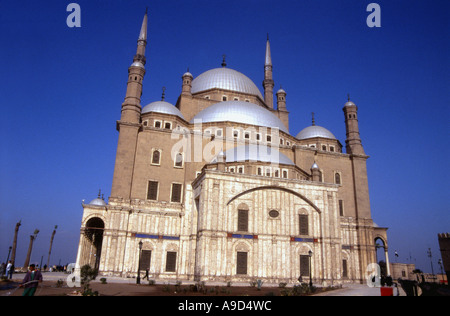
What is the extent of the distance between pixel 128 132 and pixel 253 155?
439 inches

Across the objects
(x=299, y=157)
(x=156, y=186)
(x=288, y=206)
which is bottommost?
(x=288, y=206)

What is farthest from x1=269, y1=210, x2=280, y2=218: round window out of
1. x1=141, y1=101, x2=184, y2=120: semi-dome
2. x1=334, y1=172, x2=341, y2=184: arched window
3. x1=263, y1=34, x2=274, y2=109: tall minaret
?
x1=263, y1=34, x2=274, y2=109: tall minaret

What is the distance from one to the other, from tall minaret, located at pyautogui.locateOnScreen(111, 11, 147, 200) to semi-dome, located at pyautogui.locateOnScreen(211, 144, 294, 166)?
7.24 meters

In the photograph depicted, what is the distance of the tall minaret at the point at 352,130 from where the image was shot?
34.9m

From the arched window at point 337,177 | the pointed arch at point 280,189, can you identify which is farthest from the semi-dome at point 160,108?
the arched window at point 337,177

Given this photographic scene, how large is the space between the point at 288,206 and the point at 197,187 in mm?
7323

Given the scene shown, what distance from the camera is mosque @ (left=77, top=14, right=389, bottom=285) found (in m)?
23.6

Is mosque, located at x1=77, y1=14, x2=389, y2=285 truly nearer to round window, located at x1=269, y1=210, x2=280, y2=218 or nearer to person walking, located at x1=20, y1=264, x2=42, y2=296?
round window, located at x1=269, y1=210, x2=280, y2=218

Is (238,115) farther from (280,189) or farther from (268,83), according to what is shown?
(268,83)

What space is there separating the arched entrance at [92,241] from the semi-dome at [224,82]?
19.9m

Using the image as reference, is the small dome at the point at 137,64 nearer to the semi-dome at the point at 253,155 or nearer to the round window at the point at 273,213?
the semi-dome at the point at 253,155
